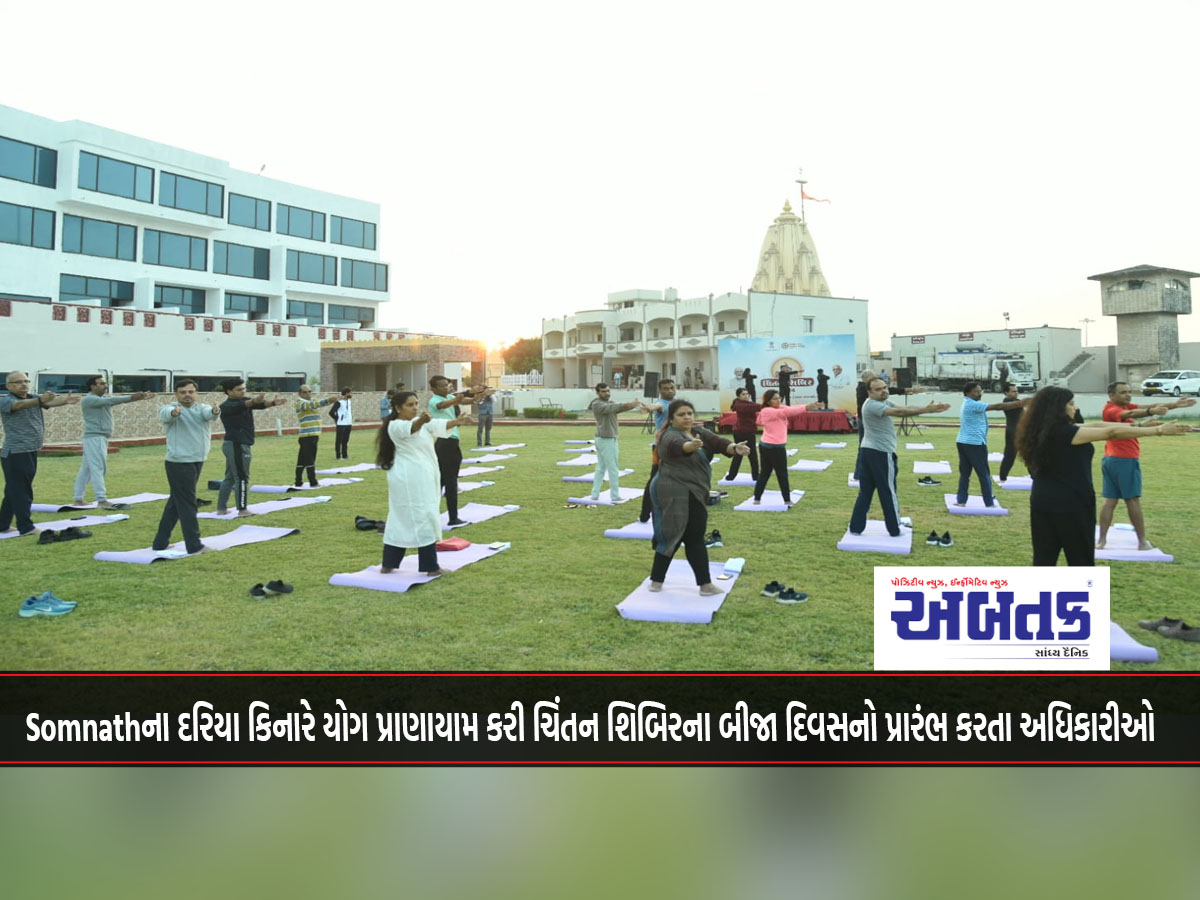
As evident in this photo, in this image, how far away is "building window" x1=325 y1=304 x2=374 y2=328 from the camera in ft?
125

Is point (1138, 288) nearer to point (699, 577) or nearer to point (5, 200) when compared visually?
point (699, 577)

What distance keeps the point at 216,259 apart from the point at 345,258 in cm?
681

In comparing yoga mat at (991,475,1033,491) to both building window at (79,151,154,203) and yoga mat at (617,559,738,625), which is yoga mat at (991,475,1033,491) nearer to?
yoga mat at (617,559,738,625)

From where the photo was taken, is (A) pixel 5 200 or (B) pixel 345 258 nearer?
(A) pixel 5 200

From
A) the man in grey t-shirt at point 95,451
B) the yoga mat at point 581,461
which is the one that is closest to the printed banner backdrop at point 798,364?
the yoga mat at point 581,461

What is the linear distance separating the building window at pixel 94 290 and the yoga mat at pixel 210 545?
24.1 metres

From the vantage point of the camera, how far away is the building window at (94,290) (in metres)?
27.1

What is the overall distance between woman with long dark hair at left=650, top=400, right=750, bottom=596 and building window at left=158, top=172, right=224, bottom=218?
32082 millimetres

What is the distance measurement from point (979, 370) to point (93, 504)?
147ft

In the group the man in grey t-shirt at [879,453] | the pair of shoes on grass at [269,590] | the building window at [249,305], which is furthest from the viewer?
→ the building window at [249,305]

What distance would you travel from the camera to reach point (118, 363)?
24094mm

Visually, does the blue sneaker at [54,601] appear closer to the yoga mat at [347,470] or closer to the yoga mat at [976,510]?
the yoga mat at [347,470]

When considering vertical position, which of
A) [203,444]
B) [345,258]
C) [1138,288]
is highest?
[345,258]

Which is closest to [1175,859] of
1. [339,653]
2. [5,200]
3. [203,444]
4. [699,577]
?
[699,577]
